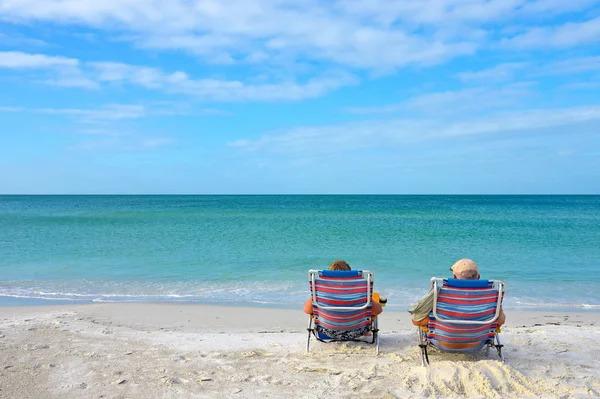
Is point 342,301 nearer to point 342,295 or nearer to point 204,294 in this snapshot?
point 342,295

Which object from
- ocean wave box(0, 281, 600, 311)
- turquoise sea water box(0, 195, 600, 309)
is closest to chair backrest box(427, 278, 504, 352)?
ocean wave box(0, 281, 600, 311)

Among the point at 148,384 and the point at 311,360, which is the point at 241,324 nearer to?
the point at 311,360

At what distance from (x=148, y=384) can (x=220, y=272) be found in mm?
8496

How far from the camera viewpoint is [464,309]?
506cm

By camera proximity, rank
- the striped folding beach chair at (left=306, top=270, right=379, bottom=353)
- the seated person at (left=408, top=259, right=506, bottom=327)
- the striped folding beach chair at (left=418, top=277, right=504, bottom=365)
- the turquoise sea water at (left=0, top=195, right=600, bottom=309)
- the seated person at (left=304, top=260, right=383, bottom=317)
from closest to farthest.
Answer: the striped folding beach chair at (left=418, top=277, right=504, bottom=365) < the seated person at (left=408, top=259, right=506, bottom=327) < the striped folding beach chair at (left=306, top=270, right=379, bottom=353) < the seated person at (left=304, top=260, right=383, bottom=317) < the turquoise sea water at (left=0, top=195, right=600, bottom=309)

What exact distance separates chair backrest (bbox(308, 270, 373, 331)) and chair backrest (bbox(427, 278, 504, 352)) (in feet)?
2.53

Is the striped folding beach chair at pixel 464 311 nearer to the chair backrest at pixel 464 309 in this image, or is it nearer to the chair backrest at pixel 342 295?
the chair backrest at pixel 464 309

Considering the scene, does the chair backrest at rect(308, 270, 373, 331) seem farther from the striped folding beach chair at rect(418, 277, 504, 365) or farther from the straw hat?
the straw hat

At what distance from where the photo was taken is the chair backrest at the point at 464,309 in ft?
16.5

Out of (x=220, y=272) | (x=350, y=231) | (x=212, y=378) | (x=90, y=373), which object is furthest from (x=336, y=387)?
(x=350, y=231)

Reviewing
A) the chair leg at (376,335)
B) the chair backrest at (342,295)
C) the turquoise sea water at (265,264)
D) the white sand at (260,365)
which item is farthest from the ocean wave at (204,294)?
the chair backrest at (342,295)

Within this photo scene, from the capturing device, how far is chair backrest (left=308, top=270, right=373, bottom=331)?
5.61m

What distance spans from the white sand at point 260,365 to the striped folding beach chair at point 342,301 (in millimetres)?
254

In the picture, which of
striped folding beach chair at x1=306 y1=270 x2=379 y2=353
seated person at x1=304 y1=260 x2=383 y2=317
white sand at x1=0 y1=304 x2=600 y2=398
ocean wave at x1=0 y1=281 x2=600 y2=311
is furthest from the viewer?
ocean wave at x1=0 y1=281 x2=600 y2=311
